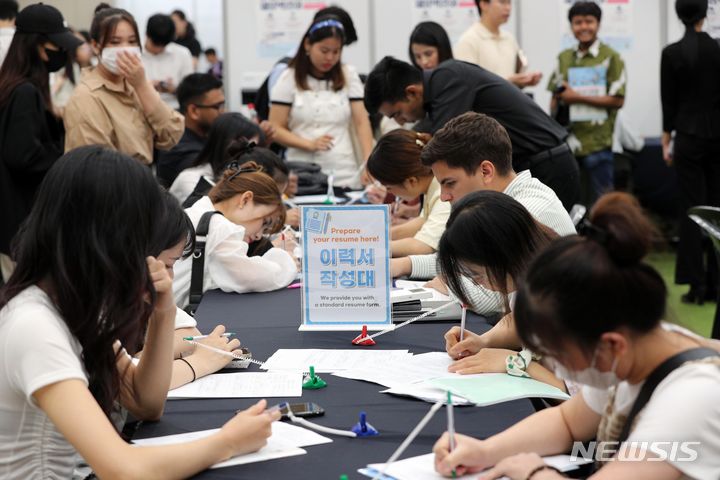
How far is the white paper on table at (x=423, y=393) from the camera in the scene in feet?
6.01

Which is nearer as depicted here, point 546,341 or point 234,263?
point 546,341

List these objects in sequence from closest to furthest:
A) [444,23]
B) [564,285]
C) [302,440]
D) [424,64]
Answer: [564,285] < [302,440] < [424,64] < [444,23]

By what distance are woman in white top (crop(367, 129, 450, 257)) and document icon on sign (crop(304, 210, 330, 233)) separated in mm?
1024

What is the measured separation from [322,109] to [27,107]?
169 cm

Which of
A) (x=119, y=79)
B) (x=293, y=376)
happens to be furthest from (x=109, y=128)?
(x=293, y=376)

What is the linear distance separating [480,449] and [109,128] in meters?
2.99

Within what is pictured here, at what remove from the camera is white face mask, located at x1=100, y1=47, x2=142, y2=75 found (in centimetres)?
410

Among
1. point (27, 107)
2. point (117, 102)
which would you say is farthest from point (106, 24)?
point (27, 107)

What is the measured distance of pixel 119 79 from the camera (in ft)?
13.6

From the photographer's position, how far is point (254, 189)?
3232 millimetres

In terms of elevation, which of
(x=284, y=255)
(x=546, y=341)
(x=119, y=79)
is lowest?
(x=284, y=255)

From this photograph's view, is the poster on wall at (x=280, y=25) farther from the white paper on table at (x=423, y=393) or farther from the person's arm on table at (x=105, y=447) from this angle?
the person's arm on table at (x=105, y=447)

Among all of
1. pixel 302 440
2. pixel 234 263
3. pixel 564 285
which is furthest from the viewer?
pixel 234 263

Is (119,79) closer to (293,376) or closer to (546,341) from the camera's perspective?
(293,376)
